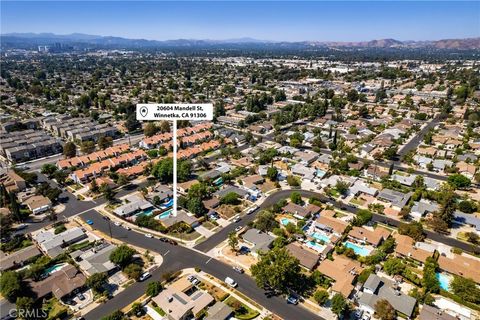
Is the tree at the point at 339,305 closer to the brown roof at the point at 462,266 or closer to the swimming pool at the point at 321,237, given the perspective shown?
the swimming pool at the point at 321,237

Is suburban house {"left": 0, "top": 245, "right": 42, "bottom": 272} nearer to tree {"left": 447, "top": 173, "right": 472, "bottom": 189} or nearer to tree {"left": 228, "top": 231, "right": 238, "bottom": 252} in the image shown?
tree {"left": 228, "top": 231, "right": 238, "bottom": 252}

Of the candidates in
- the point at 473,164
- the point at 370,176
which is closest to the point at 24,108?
the point at 370,176

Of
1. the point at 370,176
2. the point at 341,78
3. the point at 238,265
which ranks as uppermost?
the point at 341,78

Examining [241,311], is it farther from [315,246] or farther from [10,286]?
[10,286]

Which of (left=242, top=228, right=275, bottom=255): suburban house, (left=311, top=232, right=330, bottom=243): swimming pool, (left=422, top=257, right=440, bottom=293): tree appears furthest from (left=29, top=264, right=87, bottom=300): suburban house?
(left=422, top=257, right=440, bottom=293): tree

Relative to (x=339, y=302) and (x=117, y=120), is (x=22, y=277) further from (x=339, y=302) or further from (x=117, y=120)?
(x=117, y=120)
